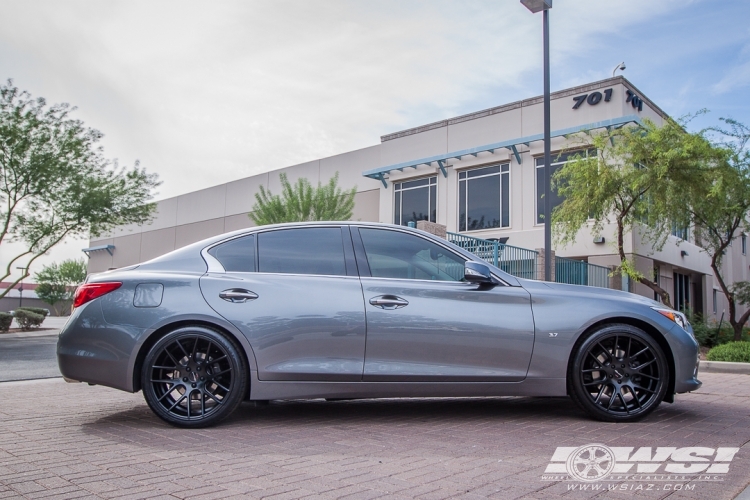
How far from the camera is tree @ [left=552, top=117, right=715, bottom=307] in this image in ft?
52.8

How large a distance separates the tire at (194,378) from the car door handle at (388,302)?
3.53ft

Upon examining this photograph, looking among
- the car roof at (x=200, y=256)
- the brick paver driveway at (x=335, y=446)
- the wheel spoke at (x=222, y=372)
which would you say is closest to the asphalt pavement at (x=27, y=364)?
the brick paver driveway at (x=335, y=446)

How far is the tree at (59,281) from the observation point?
7281cm

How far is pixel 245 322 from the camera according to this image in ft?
15.9

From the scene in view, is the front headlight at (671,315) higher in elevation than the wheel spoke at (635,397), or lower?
higher

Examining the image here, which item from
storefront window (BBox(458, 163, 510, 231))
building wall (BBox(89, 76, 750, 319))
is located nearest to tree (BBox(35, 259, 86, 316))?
building wall (BBox(89, 76, 750, 319))

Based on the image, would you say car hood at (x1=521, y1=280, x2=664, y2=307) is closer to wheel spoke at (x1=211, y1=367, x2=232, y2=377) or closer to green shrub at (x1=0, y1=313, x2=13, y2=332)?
wheel spoke at (x1=211, y1=367, x2=232, y2=377)

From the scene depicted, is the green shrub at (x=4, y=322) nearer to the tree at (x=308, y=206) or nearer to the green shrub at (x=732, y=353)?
the tree at (x=308, y=206)

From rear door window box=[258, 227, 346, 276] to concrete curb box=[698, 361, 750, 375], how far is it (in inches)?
349

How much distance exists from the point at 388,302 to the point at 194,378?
60.3 inches

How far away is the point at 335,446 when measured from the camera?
418 centimetres

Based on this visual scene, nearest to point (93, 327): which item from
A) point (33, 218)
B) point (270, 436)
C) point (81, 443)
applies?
point (81, 443)

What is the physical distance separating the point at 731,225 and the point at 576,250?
5405 mm

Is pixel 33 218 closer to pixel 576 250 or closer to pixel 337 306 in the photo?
pixel 576 250
